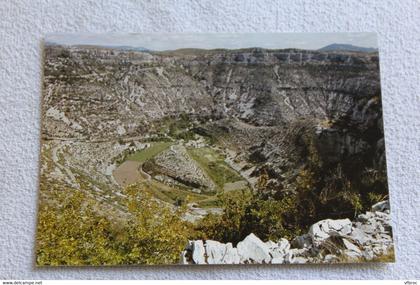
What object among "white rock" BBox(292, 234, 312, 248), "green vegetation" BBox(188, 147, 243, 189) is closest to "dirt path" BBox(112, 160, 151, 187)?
"green vegetation" BBox(188, 147, 243, 189)

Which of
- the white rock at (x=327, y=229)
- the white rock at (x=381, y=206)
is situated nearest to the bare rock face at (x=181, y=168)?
the white rock at (x=327, y=229)

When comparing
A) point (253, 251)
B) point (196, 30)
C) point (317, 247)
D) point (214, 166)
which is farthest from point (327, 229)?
point (196, 30)

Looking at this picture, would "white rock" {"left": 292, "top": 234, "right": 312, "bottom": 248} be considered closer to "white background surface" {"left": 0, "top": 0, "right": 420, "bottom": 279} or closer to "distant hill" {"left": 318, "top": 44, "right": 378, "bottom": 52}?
"white background surface" {"left": 0, "top": 0, "right": 420, "bottom": 279}

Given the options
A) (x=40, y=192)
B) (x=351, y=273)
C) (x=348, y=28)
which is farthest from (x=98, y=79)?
(x=351, y=273)

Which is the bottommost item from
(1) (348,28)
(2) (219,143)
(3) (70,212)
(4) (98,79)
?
(3) (70,212)

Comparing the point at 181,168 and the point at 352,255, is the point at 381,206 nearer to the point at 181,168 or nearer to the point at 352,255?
the point at 352,255

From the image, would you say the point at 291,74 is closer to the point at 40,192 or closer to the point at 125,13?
the point at 125,13
